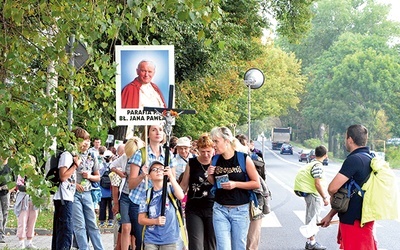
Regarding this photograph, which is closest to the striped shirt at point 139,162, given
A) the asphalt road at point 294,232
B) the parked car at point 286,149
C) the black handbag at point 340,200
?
the black handbag at point 340,200

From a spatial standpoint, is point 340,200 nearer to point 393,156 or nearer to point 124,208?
point 124,208

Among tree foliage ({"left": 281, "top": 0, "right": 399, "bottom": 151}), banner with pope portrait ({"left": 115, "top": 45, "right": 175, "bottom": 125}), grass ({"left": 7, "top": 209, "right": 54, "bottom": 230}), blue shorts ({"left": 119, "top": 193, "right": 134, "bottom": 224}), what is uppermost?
tree foliage ({"left": 281, "top": 0, "right": 399, "bottom": 151})

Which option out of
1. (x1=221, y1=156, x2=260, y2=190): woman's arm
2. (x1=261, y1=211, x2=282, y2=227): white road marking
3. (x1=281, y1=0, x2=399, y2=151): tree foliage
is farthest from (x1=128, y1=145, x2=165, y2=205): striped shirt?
(x1=281, y1=0, x2=399, y2=151): tree foliage

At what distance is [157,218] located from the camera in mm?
8117

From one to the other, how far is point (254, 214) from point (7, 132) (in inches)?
162

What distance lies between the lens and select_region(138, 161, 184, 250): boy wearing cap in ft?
26.8

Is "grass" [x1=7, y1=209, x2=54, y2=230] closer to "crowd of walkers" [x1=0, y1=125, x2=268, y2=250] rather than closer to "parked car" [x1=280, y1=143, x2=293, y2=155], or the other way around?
"crowd of walkers" [x1=0, y1=125, x2=268, y2=250]

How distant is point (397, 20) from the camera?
425ft

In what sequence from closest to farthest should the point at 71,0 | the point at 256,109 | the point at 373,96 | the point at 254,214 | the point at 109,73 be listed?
the point at 71,0 → the point at 109,73 → the point at 254,214 → the point at 256,109 → the point at 373,96

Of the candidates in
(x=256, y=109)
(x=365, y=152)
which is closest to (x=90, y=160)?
(x=365, y=152)

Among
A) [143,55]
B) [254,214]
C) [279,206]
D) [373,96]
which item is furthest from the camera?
[373,96]

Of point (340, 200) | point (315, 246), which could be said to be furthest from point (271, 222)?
point (340, 200)

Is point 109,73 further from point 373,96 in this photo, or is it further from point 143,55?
point 373,96

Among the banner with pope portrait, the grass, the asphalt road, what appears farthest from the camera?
the grass
